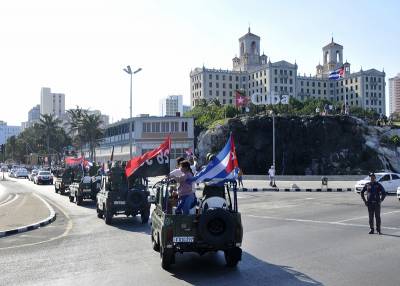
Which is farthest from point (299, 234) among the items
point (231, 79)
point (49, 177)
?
point (231, 79)

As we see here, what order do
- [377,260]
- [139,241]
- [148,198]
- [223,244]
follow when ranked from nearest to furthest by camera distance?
[223,244] < [377,260] < [139,241] < [148,198]

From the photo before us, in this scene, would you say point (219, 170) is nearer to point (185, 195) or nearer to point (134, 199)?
point (185, 195)


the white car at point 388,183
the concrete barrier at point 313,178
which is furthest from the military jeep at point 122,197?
the concrete barrier at point 313,178

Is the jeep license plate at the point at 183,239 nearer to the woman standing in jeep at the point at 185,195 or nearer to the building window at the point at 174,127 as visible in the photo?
the woman standing in jeep at the point at 185,195

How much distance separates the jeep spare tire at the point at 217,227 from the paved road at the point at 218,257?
2.08ft

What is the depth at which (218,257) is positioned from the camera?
10797mm

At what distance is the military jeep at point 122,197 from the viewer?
1734cm

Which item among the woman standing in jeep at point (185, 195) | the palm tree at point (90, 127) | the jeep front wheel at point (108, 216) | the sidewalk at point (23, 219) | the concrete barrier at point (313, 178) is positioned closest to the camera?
the woman standing in jeep at point (185, 195)

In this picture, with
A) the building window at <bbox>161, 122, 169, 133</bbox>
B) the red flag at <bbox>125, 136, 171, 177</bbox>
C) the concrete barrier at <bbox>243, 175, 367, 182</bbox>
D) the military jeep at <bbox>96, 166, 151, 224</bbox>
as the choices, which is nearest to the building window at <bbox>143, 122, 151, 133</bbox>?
the building window at <bbox>161, 122, 169, 133</bbox>

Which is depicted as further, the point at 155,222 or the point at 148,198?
the point at 148,198

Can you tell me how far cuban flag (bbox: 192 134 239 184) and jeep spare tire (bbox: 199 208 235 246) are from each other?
77cm

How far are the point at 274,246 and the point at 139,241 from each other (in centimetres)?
363

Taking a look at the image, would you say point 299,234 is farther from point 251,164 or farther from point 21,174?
point 21,174

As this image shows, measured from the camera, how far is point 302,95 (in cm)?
18250
